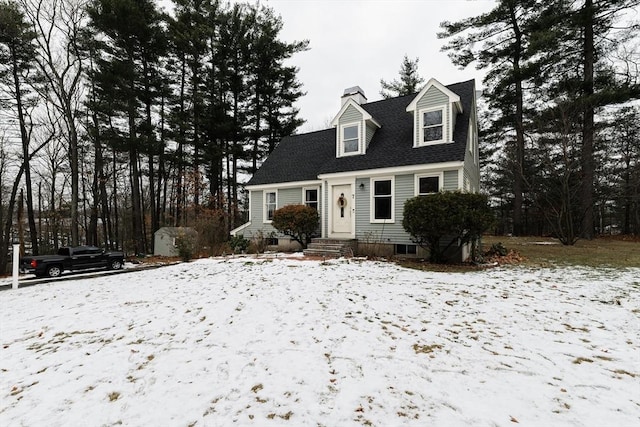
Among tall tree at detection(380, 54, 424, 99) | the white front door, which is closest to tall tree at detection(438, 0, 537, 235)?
tall tree at detection(380, 54, 424, 99)

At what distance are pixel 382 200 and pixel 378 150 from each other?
237 centimetres

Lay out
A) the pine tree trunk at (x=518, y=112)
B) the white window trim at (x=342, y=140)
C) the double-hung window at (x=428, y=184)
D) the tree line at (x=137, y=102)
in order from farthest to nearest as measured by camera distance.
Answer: the pine tree trunk at (x=518, y=112), the tree line at (x=137, y=102), the white window trim at (x=342, y=140), the double-hung window at (x=428, y=184)

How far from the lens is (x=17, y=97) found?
15438 mm

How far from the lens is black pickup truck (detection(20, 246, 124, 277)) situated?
428 inches

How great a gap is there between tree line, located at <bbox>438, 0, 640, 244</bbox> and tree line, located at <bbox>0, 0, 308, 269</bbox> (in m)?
13.8

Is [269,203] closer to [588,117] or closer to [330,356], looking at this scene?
[330,356]

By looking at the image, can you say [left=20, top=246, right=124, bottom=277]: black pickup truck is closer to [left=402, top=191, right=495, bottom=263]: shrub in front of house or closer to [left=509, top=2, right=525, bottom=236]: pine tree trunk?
[left=402, top=191, right=495, bottom=263]: shrub in front of house

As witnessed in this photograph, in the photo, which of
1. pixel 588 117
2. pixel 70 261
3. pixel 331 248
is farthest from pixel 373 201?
pixel 588 117

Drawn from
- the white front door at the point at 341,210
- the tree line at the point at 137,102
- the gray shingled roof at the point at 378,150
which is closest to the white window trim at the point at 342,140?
the gray shingled roof at the point at 378,150

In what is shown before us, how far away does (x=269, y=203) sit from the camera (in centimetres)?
1462

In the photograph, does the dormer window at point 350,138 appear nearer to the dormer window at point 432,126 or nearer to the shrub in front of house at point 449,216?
the dormer window at point 432,126

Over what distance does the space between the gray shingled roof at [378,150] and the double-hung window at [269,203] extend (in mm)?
661

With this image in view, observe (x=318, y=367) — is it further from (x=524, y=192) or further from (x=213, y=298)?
(x=524, y=192)

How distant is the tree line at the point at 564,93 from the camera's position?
15.0m
